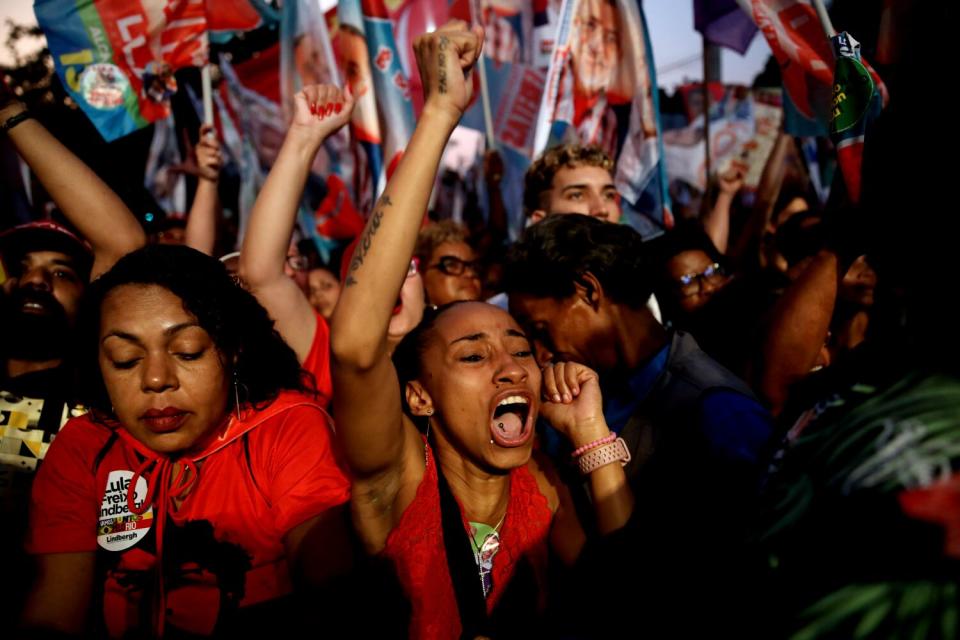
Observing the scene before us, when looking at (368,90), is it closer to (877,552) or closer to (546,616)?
(546,616)

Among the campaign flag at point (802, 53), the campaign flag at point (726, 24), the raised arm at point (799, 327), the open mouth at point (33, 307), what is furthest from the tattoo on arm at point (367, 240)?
the campaign flag at point (726, 24)

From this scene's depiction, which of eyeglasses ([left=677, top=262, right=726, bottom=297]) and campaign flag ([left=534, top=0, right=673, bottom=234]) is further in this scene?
campaign flag ([left=534, top=0, right=673, bottom=234])

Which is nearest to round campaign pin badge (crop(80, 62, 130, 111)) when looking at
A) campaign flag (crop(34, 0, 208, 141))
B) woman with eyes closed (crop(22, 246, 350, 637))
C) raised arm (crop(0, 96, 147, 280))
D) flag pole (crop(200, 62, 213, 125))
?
campaign flag (crop(34, 0, 208, 141))

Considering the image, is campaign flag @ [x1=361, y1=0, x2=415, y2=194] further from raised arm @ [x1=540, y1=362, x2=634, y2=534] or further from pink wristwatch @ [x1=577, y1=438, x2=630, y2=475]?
pink wristwatch @ [x1=577, y1=438, x2=630, y2=475]

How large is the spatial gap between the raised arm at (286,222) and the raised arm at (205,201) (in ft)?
2.90

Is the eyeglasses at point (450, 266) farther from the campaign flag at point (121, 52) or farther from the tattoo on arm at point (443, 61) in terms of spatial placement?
the tattoo on arm at point (443, 61)

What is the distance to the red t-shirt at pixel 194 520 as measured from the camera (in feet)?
6.48

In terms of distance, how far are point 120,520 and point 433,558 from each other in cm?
95

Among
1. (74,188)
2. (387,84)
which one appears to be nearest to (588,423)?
(74,188)

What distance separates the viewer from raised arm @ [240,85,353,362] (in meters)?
2.68

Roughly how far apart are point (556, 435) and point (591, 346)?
403 millimetres

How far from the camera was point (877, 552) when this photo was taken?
0.83 m

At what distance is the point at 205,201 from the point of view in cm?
375

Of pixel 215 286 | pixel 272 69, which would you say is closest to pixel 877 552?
pixel 215 286
